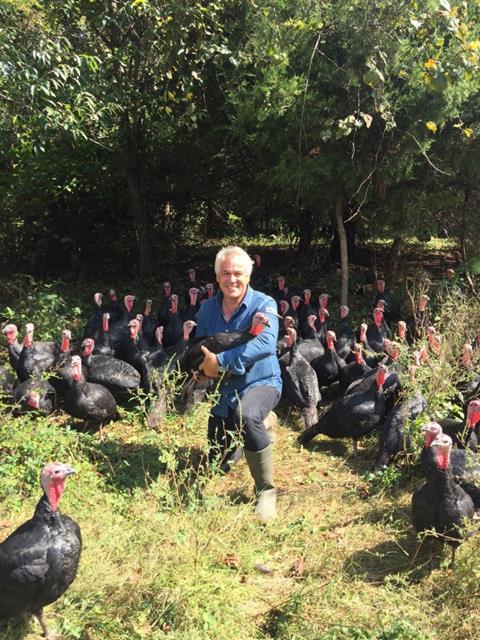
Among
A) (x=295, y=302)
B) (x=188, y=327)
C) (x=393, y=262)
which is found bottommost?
(x=188, y=327)

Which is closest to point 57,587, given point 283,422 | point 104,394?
point 104,394

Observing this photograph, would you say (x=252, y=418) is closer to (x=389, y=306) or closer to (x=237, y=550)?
(x=237, y=550)

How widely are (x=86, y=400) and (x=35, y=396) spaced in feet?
1.53

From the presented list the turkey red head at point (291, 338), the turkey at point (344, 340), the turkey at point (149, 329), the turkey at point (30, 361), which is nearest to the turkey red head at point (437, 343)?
the turkey at point (344, 340)

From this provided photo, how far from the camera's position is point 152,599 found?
300cm

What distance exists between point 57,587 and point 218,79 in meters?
7.14

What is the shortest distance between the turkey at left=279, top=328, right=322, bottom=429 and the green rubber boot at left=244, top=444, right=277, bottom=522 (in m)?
1.52

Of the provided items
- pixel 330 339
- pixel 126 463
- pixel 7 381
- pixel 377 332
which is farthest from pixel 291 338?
pixel 7 381

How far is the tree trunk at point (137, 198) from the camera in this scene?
32.3 ft

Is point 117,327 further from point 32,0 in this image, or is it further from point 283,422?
point 32,0

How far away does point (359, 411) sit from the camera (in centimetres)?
500

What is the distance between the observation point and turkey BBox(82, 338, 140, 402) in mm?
5730

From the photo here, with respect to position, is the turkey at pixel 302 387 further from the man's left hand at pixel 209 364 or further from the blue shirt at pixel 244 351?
the man's left hand at pixel 209 364

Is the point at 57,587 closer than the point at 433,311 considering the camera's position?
Yes
